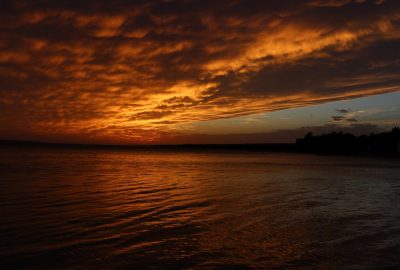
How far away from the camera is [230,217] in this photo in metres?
15.3

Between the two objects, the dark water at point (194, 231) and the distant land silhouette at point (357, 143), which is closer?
the dark water at point (194, 231)

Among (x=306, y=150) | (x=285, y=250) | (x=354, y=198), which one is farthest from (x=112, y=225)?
(x=306, y=150)

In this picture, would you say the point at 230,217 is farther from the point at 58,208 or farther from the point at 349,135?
the point at 349,135

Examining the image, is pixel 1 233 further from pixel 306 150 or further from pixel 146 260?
pixel 306 150

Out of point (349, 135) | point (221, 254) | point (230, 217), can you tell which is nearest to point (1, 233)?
point (221, 254)

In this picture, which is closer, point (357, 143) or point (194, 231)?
point (194, 231)

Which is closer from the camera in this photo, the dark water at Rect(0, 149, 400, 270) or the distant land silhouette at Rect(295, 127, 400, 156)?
the dark water at Rect(0, 149, 400, 270)

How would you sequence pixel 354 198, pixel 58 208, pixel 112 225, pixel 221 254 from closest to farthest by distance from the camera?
pixel 221 254 → pixel 112 225 → pixel 58 208 → pixel 354 198

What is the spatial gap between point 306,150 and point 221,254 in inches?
7811

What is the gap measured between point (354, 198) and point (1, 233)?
1896cm

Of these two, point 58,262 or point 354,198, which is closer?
point 58,262

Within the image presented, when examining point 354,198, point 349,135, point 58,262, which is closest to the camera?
point 58,262

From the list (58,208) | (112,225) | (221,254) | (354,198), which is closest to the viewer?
(221,254)

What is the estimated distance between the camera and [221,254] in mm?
10016
